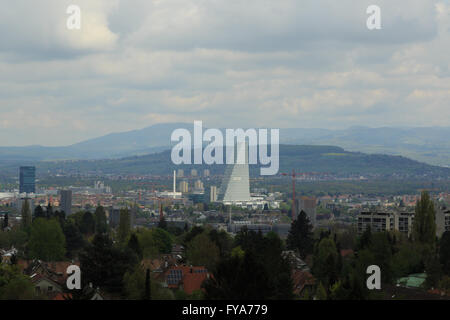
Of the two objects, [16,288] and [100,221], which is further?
[100,221]

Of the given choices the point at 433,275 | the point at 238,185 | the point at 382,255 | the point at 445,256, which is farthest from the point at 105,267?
the point at 238,185

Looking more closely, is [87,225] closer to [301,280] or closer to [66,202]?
[301,280]

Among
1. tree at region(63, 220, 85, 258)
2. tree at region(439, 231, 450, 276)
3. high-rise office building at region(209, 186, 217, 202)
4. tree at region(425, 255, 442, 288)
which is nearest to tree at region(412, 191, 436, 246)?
tree at region(439, 231, 450, 276)

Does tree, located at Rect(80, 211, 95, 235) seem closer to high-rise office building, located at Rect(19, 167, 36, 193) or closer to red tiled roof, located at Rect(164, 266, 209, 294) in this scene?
red tiled roof, located at Rect(164, 266, 209, 294)

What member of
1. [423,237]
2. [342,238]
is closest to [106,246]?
[423,237]

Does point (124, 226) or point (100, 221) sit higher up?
point (124, 226)

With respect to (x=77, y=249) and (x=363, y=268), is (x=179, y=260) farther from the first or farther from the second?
(x=363, y=268)

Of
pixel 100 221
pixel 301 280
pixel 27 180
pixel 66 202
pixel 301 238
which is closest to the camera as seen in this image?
pixel 301 280
